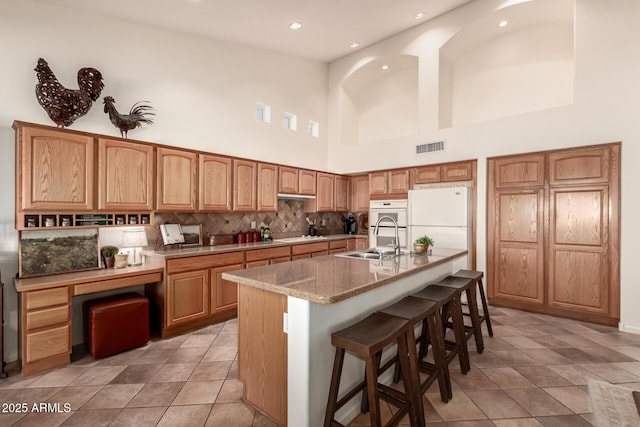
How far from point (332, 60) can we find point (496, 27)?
2.83 metres

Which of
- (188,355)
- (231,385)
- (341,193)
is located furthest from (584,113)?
(188,355)

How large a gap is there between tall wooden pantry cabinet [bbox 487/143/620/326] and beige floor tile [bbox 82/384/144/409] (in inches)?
172

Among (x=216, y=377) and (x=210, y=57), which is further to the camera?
(x=210, y=57)

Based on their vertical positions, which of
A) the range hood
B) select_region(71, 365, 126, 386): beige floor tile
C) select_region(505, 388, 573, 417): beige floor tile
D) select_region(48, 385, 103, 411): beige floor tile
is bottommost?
select_region(71, 365, 126, 386): beige floor tile

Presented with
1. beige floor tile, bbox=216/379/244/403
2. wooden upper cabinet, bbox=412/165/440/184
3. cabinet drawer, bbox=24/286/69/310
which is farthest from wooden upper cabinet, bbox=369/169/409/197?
cabinet drawer, bbox=24/286/69/310

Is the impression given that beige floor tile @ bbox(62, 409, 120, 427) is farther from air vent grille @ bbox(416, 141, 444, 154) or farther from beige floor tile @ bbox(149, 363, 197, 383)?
air vent grille @ bbox(416, 141, 444, 154)

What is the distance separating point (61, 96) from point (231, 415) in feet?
10.5

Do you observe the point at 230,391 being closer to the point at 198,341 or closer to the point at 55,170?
the point at 198,341

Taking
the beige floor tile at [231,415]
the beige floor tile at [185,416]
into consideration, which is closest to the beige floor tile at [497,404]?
the beige floor tile at [231,415]

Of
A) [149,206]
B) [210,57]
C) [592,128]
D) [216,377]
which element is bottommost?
[216,377]

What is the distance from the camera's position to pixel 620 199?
11.1ft

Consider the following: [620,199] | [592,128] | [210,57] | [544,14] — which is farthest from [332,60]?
[620,199]

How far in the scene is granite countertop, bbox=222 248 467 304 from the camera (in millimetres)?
1637

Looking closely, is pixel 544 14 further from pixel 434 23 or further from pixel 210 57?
pixel 210 57
